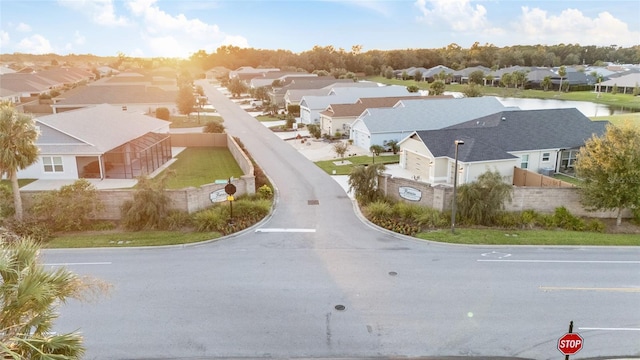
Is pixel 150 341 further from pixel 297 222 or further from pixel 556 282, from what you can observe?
pixel 556 282

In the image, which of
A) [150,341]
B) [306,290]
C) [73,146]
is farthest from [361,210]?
[73,146]

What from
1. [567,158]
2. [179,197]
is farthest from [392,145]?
[179,197]

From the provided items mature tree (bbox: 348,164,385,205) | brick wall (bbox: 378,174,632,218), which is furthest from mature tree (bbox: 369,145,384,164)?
brick wall (bbox: 378,174,632,218)

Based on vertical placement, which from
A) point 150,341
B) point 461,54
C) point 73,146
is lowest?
point 150,341

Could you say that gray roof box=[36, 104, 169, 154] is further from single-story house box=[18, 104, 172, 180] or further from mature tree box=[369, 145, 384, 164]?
mature tree box=[369, 145, 384, 164]

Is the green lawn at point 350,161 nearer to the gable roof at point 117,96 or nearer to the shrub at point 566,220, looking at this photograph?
the shrub at point 566,220

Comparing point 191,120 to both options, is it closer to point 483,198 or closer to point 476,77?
point 483,198
